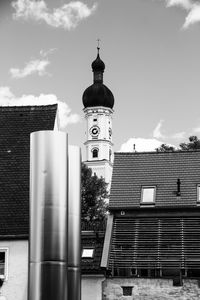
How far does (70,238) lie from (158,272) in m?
12.4

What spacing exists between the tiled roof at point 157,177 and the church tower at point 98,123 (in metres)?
84.2

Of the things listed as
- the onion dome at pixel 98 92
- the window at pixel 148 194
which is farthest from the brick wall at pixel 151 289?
the onion dome at pixel 98 92

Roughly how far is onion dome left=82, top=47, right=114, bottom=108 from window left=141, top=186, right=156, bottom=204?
88337mm

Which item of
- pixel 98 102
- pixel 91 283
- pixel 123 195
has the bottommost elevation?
pixel 91 283

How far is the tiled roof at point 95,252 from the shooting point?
91.0 ft

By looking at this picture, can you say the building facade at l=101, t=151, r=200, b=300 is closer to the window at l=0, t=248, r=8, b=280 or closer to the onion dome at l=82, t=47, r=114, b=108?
the window at l=0, t=248, r=8, b=280

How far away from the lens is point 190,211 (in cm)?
3059

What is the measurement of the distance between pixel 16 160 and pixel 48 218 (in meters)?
12.3

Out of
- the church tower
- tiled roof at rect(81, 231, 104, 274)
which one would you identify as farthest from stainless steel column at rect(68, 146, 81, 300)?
the church tower

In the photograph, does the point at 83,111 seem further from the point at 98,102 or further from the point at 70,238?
the point at 70,238

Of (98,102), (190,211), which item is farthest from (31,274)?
(98,102)

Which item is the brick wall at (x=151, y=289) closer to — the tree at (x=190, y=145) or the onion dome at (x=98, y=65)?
the tree at (x=190, y=145)

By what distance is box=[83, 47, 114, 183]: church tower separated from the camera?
119875mm

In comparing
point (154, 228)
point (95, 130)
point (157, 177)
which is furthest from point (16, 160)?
point (95, 130)
